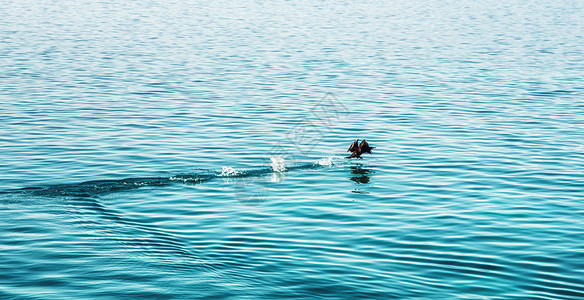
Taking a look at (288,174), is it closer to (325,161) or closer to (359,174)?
(325,161)

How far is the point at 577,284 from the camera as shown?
1514cm

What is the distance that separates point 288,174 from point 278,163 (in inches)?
47.4

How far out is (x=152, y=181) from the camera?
864 inches

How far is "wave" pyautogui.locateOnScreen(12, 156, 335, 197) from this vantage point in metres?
20.6

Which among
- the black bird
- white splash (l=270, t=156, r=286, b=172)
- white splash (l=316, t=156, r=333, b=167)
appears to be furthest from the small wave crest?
the black bird

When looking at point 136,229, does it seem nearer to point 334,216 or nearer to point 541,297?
point 334,216

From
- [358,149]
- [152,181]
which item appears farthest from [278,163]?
[152,181]

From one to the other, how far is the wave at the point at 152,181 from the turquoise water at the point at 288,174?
0.09m

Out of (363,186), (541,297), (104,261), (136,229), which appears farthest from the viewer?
(363,186)

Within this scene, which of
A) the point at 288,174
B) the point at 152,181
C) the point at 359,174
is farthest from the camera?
the point at 359,174

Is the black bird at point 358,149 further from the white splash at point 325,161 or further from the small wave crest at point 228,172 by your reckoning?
the small wave crest at point 228,172

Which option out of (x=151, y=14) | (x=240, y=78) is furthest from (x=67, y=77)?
(x=151, y=14)

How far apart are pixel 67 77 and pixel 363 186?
78.8 feet

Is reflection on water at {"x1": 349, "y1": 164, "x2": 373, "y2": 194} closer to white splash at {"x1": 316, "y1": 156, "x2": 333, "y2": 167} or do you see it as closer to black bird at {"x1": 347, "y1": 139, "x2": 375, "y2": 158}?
black bird at {"x1": 347, "y1": 139, "x2": 375, "y2": 158}
